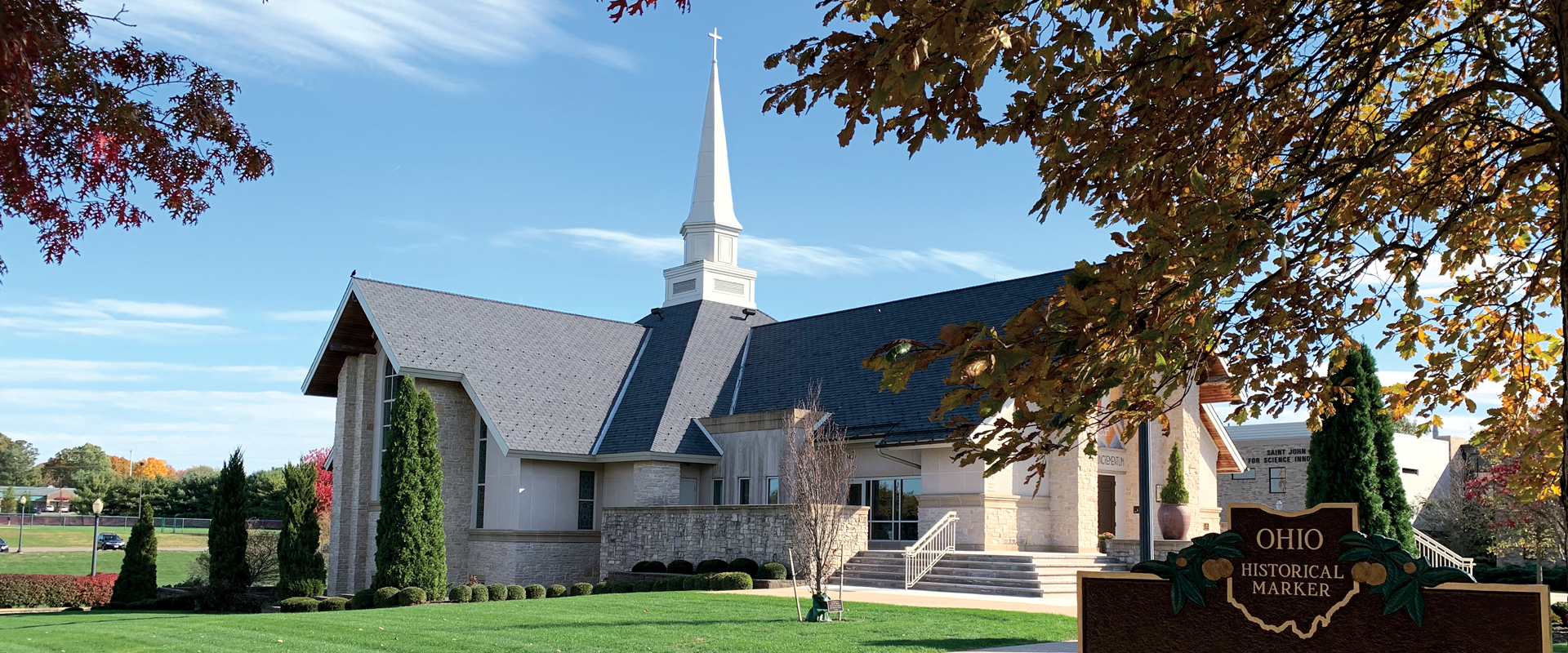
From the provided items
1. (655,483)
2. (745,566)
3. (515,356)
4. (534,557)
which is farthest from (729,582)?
(515,356)

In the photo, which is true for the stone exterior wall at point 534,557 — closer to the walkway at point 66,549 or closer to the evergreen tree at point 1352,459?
the evergreen tree at point 1352,459

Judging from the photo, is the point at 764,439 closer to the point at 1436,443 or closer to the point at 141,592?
the point at 141,592

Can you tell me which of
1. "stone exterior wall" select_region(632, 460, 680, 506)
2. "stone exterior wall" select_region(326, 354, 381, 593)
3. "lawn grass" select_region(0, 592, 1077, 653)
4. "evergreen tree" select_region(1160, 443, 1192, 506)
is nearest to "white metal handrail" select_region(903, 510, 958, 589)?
"lawn grass" select_region(0, 592, 1077, 653)

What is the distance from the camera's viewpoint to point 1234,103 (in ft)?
25.5

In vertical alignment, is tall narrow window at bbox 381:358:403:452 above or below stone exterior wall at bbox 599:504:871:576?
above

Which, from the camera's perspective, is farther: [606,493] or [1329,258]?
[606,493]

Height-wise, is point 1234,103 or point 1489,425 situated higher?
point 1234,103

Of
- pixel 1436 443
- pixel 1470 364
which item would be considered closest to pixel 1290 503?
pixel 1436 443

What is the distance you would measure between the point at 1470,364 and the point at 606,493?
89.0 feet

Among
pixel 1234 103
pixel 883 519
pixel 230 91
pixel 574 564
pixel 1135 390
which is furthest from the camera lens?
pixel 574 564

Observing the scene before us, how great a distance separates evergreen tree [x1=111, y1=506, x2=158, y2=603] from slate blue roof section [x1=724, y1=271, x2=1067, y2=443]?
1550 cm

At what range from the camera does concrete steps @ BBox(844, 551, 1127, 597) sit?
24641 mm

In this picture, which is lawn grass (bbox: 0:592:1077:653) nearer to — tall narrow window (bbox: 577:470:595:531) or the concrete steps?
the concrete steps

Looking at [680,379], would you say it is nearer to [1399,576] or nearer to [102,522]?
[1399,576]
